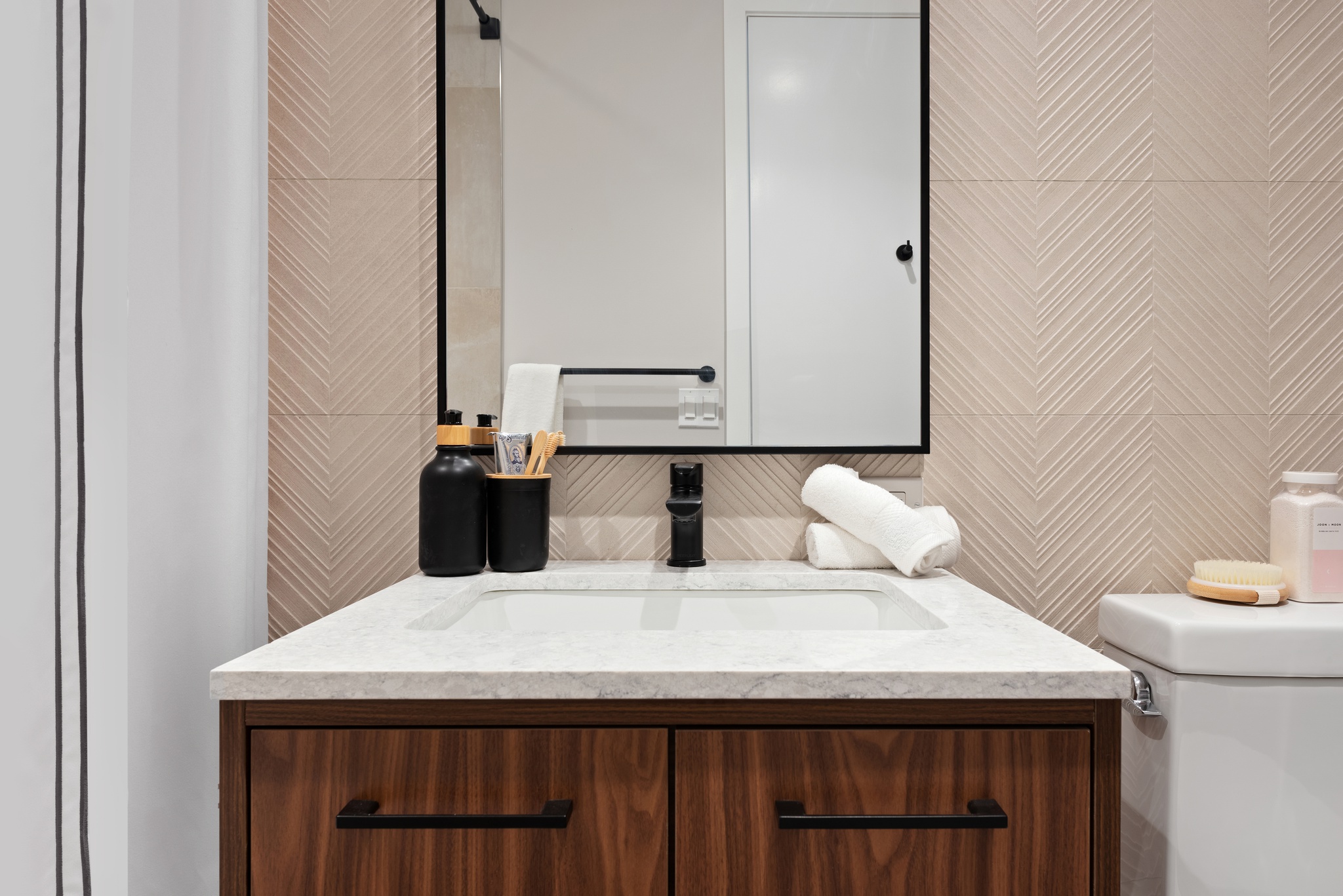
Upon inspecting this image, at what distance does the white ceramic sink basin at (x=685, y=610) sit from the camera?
0.93m

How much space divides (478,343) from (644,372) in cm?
25

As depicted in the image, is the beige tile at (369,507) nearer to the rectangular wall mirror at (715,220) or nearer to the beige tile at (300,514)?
the beige tile at (300,514)

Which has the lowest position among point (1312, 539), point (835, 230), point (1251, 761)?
point (1251, 761)

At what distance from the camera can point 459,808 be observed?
1.86 feet

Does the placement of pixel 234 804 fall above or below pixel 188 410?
below

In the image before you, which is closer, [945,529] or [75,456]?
[75,456]

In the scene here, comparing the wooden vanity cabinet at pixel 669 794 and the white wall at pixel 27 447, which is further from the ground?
the white wall at pixel 27 447

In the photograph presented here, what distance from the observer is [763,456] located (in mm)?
1089

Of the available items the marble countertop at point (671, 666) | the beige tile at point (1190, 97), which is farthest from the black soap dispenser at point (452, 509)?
the beige tile at point (1190, 97)

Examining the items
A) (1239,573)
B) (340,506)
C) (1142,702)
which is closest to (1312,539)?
(1239,573)

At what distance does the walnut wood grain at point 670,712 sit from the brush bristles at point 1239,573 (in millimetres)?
590

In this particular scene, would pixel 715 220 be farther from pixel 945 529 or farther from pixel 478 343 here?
pixel 945 529

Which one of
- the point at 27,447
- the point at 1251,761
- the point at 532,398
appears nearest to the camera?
the point at 27,447

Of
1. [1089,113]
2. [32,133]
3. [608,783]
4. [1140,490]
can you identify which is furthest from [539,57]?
[1140,490]
